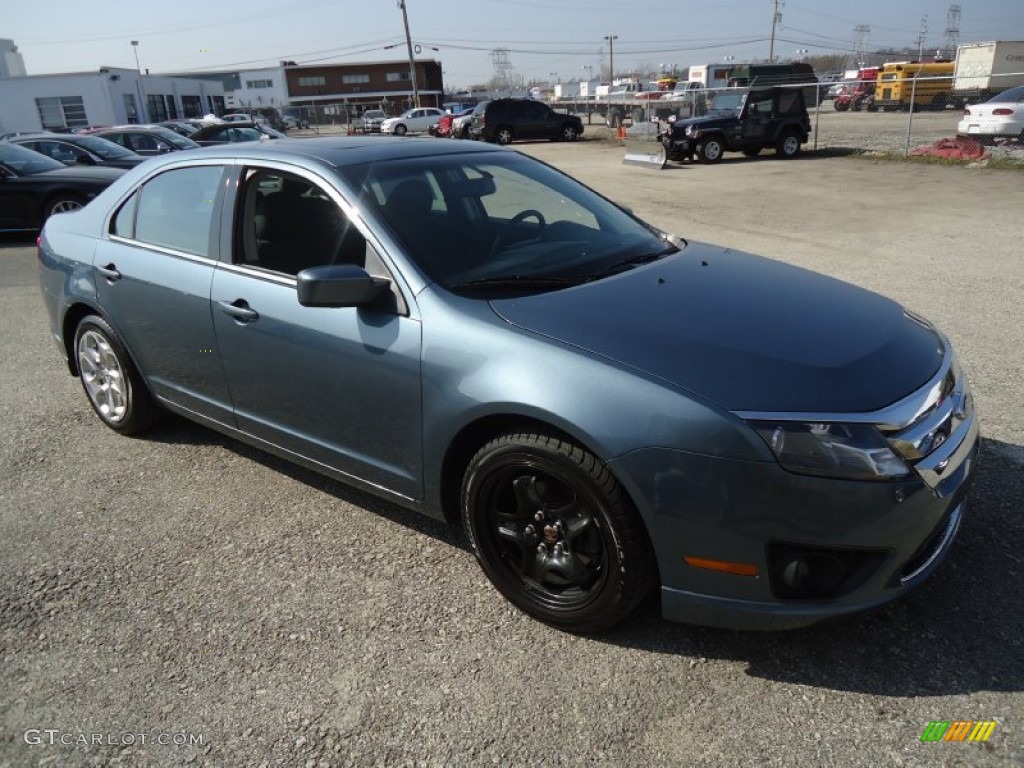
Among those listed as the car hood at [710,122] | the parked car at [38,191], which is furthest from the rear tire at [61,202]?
the car hood at [710,122]

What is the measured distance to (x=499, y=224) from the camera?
11.4 ft

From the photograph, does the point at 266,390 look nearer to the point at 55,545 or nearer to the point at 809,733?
the point at 55,545

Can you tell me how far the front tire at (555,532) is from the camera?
2.42 metres

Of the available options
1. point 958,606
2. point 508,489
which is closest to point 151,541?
point 508,489

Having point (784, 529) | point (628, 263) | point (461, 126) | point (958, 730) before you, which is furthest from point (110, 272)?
point (461, 126)

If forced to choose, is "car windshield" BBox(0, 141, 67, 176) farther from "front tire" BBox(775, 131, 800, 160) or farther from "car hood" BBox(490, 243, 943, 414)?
"front tire" BBox(775, 131, 800, 160)

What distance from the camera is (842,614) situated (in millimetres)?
2291

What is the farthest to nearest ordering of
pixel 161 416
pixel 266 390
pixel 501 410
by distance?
1. pixel 161 416
2. pixel 266 390
3. pixel 501 410

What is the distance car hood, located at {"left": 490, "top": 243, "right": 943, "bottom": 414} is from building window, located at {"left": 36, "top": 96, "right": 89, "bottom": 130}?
57756 millimetres

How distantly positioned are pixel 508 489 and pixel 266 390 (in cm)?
132

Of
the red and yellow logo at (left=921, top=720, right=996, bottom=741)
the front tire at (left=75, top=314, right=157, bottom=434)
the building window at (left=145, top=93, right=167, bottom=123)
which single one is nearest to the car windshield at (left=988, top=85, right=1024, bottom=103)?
the red and yellow logo at (left=921, top=720, right=996, bottom=741)

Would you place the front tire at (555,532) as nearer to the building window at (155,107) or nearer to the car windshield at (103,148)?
A: the car windshield at (103,148)

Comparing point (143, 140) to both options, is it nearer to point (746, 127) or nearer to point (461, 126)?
point (746, 127)

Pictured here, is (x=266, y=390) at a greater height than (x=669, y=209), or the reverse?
(x=266, y=390)
